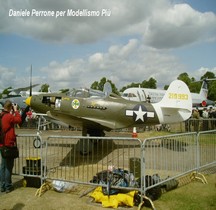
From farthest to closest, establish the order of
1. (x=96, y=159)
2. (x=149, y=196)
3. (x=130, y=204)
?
(x=96, y=159) < (x=149, y=196) < (x=130, y=204)

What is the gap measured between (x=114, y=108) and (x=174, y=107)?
2590mm

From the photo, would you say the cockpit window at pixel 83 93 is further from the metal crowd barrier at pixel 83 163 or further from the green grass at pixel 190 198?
the green grass at pixel 190 198

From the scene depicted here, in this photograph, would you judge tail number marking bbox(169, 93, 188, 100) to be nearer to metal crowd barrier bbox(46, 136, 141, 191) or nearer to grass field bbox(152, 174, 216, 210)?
metal crowd barrier bbox(46, 136, 141, 191)

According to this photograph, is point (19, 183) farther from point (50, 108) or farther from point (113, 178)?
point (50, 108)

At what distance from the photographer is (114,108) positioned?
10.9m

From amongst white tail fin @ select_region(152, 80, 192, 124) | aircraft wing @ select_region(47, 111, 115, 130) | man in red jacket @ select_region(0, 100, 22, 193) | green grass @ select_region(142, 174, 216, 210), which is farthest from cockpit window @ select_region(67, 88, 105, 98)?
green grass @ select_region(142, 174, 216, 210)

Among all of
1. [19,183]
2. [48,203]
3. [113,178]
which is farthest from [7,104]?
[113,178]

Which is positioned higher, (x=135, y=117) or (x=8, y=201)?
(x=135, y=117)

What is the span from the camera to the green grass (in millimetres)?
4902

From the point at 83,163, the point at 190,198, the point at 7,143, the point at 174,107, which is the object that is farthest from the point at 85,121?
the point at 190,198

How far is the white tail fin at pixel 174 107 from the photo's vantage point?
11188 mm

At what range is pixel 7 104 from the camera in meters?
5.94

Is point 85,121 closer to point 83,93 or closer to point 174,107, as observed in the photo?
point 83,93

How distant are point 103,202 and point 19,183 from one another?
255 cm
